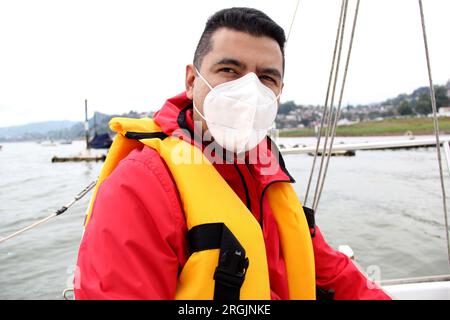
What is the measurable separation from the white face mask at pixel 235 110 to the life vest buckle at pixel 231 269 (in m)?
0.42

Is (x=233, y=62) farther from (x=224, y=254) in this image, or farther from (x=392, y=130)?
(x=392, y=130)

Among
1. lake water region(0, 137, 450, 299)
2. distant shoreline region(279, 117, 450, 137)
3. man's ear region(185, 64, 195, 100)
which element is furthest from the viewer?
distant shoreline region(279, 117, 450, 137)

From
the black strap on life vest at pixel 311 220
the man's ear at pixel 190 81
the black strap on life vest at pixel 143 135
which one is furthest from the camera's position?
the black strap on life vest at pixel 311 220

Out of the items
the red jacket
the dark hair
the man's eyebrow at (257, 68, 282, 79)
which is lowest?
the red jacket

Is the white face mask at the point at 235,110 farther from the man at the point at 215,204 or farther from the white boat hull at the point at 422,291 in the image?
the white boat hull at the point at 422,291

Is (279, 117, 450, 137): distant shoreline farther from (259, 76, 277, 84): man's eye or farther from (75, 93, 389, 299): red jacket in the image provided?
(75, 93, 389, 299): red jacket

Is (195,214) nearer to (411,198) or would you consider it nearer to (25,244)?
(25,244)

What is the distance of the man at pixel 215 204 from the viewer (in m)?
0.95

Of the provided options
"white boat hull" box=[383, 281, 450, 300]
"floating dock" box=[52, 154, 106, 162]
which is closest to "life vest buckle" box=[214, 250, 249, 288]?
"white boat hull" box=[383, 281, 450, 300]

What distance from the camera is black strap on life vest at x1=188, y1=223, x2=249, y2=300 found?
1.02 metres

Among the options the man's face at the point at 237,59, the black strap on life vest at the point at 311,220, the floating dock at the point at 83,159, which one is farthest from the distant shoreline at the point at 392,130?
the man's face at the point at 237,59

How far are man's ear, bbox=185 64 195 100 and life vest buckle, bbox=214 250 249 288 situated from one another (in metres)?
0.72

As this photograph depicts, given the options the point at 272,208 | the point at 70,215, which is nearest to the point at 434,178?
the point at 70,215
